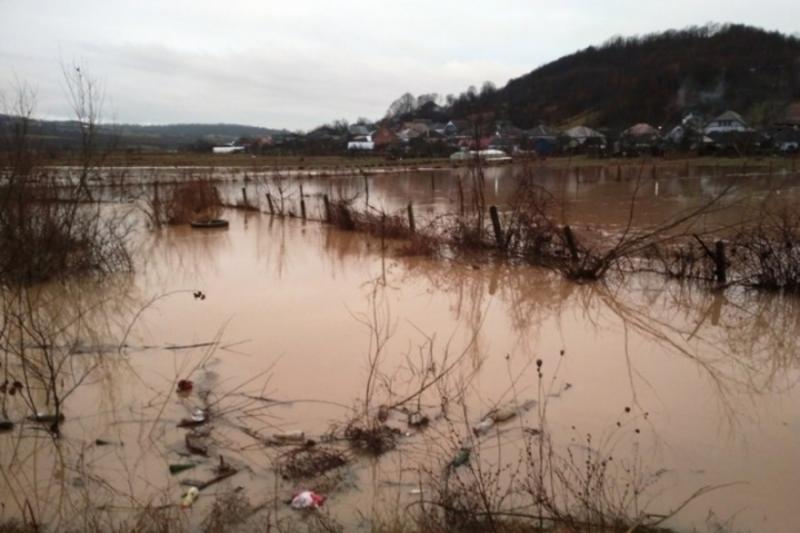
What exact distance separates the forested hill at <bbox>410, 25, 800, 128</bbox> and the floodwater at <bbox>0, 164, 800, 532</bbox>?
68914 millimetres

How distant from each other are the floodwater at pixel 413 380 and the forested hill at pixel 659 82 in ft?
226

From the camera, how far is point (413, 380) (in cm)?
627

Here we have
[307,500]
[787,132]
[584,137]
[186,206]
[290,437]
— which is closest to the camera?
[307,500]

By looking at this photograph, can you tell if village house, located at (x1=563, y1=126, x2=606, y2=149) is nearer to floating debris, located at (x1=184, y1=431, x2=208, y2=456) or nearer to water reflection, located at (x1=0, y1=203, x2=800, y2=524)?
water reflection, located at (x1=0, y1=203, x2=800, y2=524)

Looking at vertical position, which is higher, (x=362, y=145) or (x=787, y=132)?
(x=362, y=145)

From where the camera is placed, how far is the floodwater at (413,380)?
436cm

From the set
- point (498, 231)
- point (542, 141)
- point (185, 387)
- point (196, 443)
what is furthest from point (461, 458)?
point (542, 141)

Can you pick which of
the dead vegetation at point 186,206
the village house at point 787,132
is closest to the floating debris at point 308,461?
the dead vegetation at point 186,206

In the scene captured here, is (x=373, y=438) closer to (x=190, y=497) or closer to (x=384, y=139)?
(x=190, y=497)

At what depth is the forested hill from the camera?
288 ft

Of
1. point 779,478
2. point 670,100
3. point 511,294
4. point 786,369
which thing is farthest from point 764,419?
point 670,100

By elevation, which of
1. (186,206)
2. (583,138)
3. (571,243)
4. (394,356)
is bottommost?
(394,356)

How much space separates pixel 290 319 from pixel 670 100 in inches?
3853

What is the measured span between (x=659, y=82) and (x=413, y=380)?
341 feet
